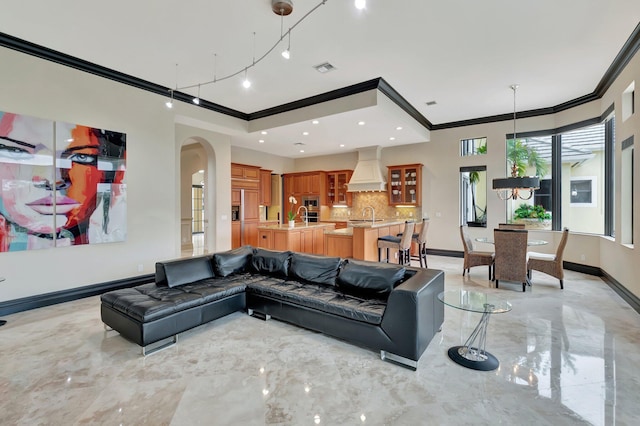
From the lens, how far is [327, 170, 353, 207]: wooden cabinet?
9655 mm

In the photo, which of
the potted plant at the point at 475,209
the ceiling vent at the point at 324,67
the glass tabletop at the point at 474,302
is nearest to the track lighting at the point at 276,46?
the ceiling vent at the point at 324,67

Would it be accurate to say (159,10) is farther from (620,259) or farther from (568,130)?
(568,130)

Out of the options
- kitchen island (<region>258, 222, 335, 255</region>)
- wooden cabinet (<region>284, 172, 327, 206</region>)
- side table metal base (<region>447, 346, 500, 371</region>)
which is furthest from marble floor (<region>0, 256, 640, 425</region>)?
wooden cabinet (<region>284, 172, 327, 206</region>)

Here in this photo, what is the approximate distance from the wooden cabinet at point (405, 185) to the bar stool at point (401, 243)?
2258 millimetres

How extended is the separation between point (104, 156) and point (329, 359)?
4509mm

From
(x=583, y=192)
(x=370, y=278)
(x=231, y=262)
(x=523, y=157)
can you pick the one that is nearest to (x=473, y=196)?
(x=523, y=157)

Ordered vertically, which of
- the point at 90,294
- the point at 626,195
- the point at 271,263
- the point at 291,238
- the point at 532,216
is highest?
the point at 626,195

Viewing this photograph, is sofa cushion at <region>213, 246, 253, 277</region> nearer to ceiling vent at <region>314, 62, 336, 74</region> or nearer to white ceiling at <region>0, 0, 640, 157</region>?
white ceiling at <region>0, 0, 640, 157</region>

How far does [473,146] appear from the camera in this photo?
777cm

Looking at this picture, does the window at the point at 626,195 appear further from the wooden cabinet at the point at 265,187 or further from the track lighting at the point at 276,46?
the wooden cabinet at the point at 265,187

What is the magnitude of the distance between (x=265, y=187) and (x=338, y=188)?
7.76 feet

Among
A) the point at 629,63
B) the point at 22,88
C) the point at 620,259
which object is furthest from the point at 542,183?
the point at 22,88

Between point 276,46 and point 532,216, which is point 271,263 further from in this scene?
point 532,216

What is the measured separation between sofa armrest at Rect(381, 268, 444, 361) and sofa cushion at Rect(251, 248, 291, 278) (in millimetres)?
1824
